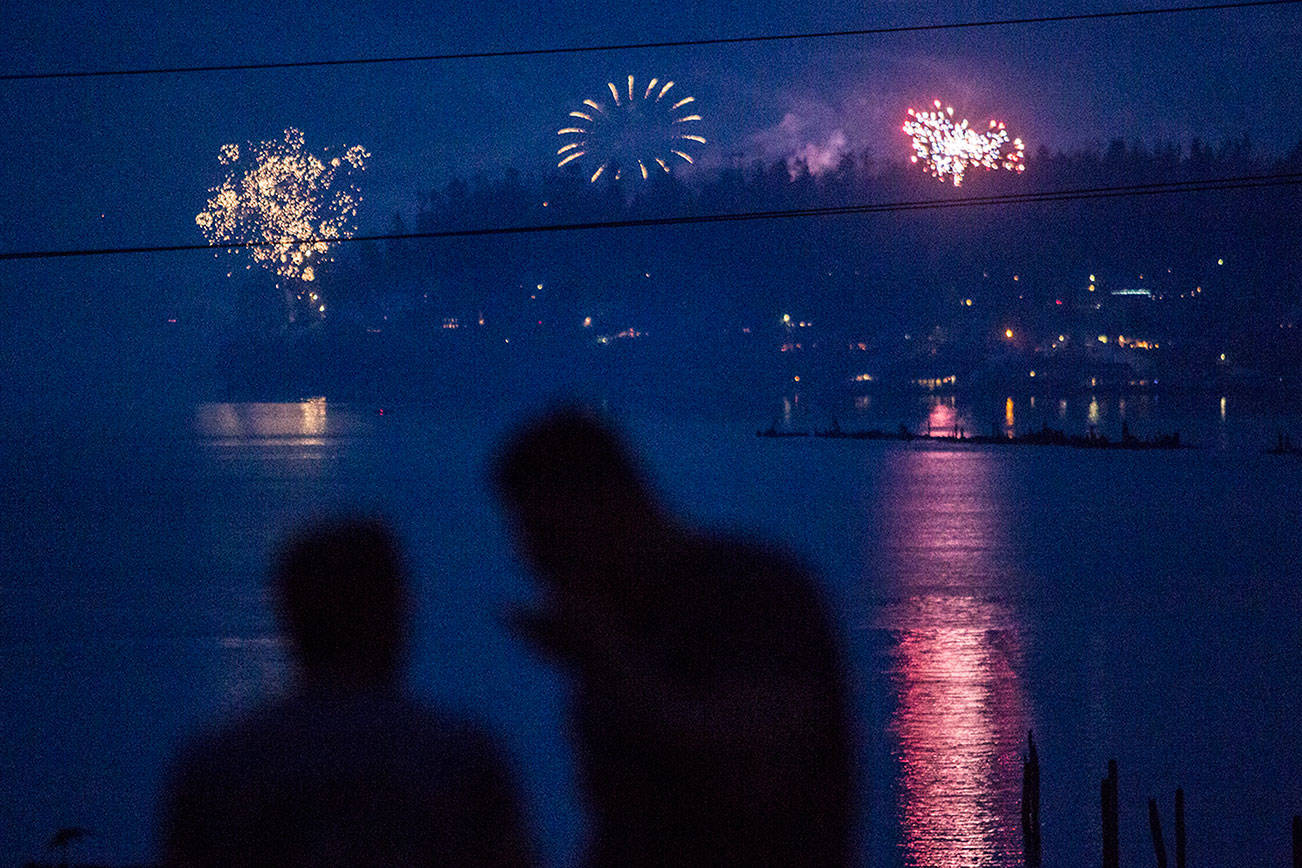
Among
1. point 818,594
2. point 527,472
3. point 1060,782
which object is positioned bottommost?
point 1060,782

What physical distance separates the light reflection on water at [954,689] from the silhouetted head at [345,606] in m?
8.88

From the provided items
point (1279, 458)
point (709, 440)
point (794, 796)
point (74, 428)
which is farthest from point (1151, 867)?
point (74, 428)

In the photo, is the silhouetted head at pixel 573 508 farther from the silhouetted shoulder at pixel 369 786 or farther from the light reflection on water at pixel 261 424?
the light reflection on water at pixel 261 424

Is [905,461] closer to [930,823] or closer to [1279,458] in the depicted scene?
[1279,458]

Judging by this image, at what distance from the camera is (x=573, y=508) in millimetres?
2979

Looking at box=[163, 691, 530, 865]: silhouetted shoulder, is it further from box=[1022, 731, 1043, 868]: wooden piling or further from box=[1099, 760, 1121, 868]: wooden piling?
box=[1022, 731, 1043, 868]: wooden piling

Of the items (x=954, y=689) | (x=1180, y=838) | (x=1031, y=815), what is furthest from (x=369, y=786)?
(x=954, y=689)

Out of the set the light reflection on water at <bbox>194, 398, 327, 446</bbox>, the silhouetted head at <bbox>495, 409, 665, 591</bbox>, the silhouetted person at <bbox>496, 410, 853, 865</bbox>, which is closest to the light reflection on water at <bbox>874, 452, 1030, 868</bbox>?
the silhouetted person at <bbox>496, 410, 853, 865</bbox>

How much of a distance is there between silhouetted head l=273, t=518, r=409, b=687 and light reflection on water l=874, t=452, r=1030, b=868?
8.88 meters

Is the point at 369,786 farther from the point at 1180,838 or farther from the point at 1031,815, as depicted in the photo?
the point at 1031,815

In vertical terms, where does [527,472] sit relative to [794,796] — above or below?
above

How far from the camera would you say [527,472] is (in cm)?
276

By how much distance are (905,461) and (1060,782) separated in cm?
4657

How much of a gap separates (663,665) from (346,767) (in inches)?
35.5
